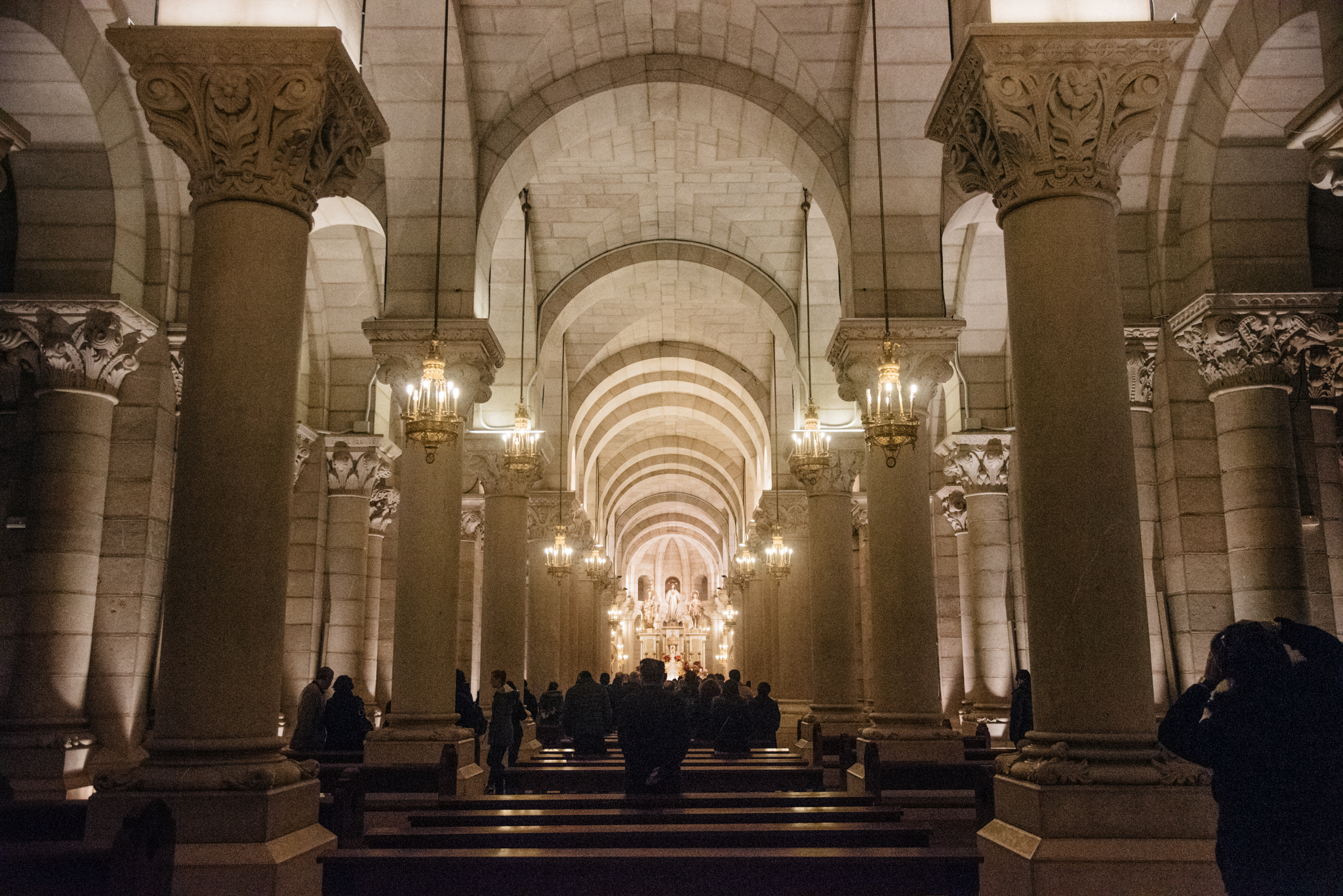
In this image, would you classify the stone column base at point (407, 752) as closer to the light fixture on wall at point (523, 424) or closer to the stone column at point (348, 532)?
the light fixture on wall at point (523, 424)

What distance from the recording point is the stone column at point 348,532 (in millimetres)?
16469

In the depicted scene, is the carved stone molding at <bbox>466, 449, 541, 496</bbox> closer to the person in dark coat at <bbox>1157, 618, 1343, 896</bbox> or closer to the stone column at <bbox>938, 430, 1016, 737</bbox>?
the stone column at <bbox>938, 430, 1016, 737</bbox>

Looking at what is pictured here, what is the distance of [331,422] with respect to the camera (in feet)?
54.8

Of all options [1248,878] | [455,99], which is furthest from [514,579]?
[1248,878]

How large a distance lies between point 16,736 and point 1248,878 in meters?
9.79

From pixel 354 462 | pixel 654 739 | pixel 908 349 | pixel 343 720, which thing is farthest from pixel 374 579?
pixel 654 739

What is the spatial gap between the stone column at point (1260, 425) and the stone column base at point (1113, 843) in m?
5.23

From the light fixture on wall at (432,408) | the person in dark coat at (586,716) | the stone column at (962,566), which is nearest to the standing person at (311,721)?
the light fixture on wall at (432,408)

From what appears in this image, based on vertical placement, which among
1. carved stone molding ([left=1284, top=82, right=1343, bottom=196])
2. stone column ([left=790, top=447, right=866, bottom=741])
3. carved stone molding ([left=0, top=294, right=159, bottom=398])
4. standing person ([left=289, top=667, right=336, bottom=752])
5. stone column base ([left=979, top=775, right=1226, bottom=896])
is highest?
carved stone molding ([left=1284, top=82, right=1343, bottom=196])

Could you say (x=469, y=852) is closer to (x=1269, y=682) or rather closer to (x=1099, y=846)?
(x=1099, y=846)

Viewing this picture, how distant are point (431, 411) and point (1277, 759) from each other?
7.30 m

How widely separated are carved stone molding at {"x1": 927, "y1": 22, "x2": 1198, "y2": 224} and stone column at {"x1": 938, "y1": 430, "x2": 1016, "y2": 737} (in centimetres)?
1040

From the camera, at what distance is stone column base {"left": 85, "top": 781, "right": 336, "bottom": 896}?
17.4 feet

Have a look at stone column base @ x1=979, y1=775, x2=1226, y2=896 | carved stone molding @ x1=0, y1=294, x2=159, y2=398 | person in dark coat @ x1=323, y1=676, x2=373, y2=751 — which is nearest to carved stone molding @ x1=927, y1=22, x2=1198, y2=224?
stone column base @ x1=979, y1=775, x2=1226, y2=896
